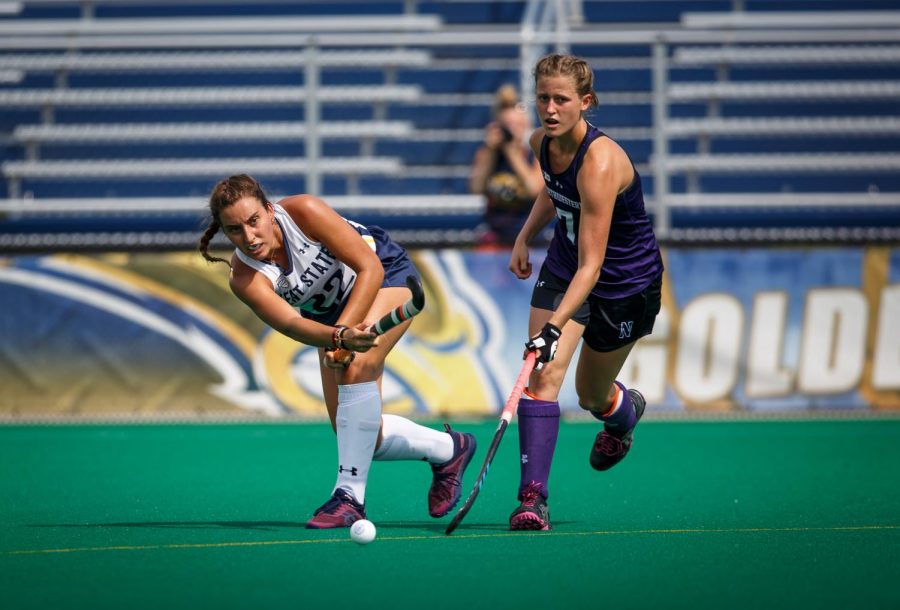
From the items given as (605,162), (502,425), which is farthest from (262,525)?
(605,162)

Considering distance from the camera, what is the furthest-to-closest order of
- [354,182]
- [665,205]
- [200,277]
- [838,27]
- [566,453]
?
[838,27], [354,182], [665,205], [200,277], [566,453]

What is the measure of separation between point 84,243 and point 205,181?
1682 millimetres

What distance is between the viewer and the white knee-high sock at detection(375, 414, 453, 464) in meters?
5.39

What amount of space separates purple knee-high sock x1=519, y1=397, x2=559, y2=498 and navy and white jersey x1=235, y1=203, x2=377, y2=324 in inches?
32.9

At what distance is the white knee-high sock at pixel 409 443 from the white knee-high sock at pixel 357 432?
224mm

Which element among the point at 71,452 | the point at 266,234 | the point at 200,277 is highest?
the point at 266,234

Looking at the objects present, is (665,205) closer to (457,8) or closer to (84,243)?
(457,8)

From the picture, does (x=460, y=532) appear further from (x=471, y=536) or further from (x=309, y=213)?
(x=309, y=213)

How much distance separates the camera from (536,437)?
5113 millimetres

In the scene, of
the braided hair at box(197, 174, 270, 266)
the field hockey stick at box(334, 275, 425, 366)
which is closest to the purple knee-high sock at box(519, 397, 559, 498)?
the field hockey stick at box(334, 275, 425, 366)

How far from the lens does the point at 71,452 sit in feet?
→ 27.1

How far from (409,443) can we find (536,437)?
0.57m

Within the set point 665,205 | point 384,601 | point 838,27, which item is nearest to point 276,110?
point 665,205

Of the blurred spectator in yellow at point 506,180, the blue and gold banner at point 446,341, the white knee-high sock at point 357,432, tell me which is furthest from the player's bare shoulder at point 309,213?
the blurred spectator in yellow at point 506,180
